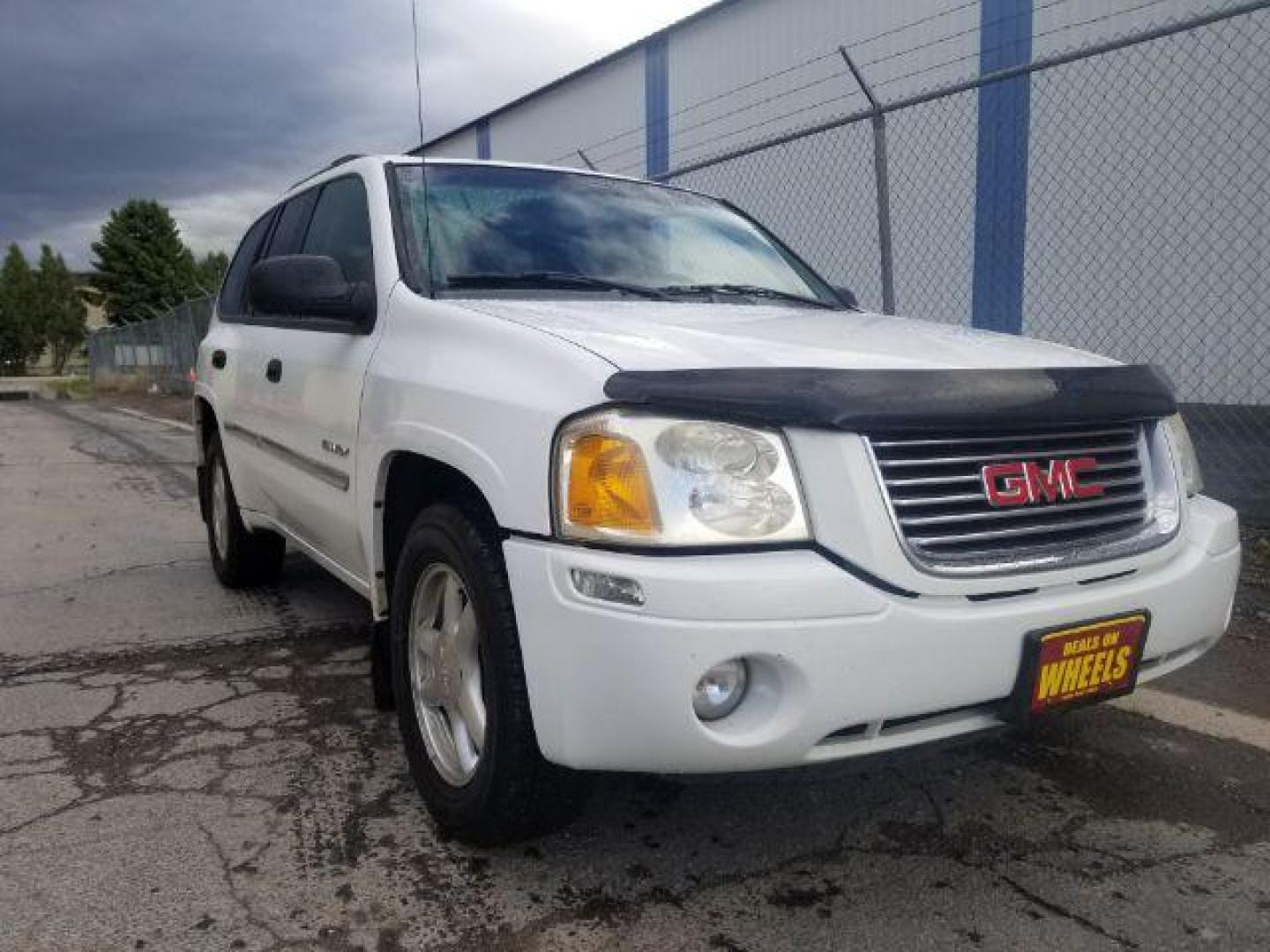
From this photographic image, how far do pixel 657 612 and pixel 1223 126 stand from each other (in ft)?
28.4

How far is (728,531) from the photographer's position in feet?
6.66

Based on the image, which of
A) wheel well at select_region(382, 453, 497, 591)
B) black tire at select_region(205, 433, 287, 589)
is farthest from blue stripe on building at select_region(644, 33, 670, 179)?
wheel well at select_region(382, 453, 497, 591)

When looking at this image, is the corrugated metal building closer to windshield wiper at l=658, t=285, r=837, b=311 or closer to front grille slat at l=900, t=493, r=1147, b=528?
windshield wiper at l=658, t=285, r=837, b=311

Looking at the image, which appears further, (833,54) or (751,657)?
(833,54)

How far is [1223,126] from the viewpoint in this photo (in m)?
8.61

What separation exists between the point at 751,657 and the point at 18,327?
8039cm

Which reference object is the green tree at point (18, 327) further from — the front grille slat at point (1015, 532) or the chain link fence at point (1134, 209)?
the front grille slat at point (1015, 532)

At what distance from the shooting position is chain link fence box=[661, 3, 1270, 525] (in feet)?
27.8

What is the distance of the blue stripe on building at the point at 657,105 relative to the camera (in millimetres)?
15312

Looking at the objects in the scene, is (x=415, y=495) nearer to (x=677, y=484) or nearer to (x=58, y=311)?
(x=677, y=484)

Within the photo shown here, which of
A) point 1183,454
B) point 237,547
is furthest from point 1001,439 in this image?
point 237,547

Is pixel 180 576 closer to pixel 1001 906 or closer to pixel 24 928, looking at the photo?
pixel 24 928

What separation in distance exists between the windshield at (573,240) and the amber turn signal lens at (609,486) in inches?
42.7

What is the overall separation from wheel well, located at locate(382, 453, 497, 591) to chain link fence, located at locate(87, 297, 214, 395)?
15.1m
